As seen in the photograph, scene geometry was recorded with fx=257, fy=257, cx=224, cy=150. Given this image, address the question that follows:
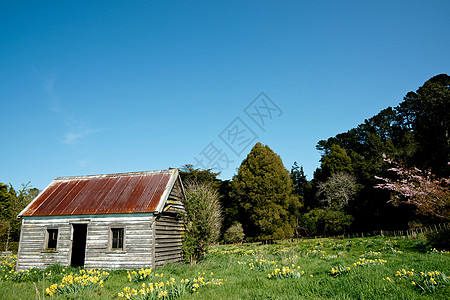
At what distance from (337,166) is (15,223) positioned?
4459 cm

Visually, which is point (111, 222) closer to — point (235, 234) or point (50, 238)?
point (50, 238)

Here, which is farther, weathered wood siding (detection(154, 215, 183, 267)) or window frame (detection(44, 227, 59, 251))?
window frame (detection(44, 227, 59, 251))

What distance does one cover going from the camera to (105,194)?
15422mm

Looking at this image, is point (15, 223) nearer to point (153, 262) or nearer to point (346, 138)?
point (153, 262)

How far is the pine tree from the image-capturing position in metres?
31.9

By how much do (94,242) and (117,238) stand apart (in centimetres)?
126

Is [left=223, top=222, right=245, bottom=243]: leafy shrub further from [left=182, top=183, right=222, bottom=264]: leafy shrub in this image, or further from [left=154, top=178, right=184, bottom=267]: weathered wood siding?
[left=154, top=178, right=184, bottom=267]: weathered wood siding

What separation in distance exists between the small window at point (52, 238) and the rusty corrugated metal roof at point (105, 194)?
1068 mm

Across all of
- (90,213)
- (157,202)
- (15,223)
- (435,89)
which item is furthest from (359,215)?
(15,223)

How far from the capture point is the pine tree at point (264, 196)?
31.9 metres

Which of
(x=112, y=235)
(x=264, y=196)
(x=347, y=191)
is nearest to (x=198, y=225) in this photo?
(x=112, y=235)

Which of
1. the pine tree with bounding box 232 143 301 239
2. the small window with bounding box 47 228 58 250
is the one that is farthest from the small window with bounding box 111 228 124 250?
the pine tree with bounding box 232 143 301 239

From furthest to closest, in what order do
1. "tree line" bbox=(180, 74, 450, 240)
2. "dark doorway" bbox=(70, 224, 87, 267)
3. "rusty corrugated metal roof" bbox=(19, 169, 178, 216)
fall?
1. "tree line" bbox=(180, 74, 450, 240)
2. "dark doorway" bbox=(70, 224, 87, 267)
3. "rusty corrugated metal roof" bbox=(19, 169, 178, 216)

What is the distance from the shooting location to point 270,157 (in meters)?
34.7
